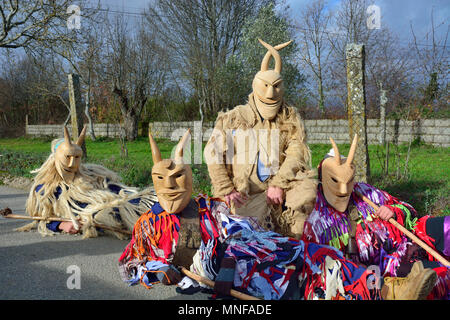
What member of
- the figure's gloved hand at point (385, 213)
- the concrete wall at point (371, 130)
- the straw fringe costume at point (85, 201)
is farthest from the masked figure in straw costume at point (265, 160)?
the concrete wall at point (371, 130)

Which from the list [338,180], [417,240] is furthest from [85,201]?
[417,240]

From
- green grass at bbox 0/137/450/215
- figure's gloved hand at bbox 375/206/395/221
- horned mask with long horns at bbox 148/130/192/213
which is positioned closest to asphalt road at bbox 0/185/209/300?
horned mask with long horns at bbox 148/130/192/213

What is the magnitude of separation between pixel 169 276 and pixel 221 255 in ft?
1.17

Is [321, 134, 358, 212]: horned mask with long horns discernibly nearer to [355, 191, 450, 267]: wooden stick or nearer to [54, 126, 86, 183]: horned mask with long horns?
[355, 191, 450, 267]: wooden stick

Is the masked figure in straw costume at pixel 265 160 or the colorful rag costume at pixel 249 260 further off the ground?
the masked figure in straw costume at pixel 265 160

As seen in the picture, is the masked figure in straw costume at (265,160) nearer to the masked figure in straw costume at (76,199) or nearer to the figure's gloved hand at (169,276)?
the figure's gloved hand at (169,276)

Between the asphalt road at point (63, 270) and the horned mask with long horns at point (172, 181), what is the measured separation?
54 cm

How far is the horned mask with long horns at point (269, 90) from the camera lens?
279 cm

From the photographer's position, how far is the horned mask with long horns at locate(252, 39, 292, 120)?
9.16ft

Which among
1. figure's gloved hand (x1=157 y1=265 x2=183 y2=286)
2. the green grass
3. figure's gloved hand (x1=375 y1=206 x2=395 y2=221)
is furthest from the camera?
the green grass

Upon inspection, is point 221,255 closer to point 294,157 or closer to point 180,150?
point 180,150

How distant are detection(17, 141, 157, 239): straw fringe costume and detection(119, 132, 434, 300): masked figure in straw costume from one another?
913 millimetres

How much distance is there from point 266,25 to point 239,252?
13.0 metres
